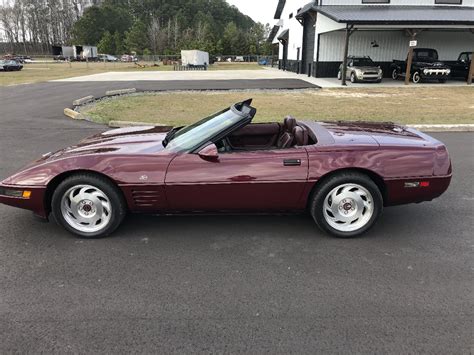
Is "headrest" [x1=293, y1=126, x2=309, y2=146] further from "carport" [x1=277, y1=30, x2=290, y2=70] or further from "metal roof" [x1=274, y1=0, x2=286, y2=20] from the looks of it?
"metal roof" [x1=274, y1=0, x2=286, y2=20]

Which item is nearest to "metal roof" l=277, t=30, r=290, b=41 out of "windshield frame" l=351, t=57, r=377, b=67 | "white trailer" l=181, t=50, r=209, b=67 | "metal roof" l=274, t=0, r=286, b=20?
"metal roof" l=274, t=0, r=286, b=20

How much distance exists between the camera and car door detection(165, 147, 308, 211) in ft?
11.6

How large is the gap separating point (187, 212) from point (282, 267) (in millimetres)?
1039

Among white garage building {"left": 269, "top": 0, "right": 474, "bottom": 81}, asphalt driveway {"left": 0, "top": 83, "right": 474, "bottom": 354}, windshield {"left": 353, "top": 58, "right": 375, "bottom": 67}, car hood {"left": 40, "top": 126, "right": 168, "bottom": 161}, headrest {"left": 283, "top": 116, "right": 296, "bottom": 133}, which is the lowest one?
asphalt driveway {"left": 0, "top": 83, "right": 474, "bottom": 354}

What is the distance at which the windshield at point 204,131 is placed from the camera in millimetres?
3652

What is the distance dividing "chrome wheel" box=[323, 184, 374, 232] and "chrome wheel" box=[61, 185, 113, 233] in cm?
203

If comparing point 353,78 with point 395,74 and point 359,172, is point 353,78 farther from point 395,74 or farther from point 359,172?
point 359,172

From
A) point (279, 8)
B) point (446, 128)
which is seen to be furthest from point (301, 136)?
point (279, 8)

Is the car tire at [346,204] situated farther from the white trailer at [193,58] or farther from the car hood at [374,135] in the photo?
the white trailer at [193,58]

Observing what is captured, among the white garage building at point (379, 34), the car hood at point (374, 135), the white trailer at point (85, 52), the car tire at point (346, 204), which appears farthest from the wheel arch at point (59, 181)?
the white trailer at point (85, 52)

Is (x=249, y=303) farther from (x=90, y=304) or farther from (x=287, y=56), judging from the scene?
(x=287, y=56)

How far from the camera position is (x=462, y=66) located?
23.3 m

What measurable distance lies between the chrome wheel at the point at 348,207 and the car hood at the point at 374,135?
1.48 feet

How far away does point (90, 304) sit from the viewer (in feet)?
9.11
